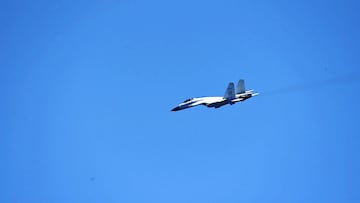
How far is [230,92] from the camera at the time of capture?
76.8 meters

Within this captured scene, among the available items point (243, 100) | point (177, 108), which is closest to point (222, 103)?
point (243, 100)

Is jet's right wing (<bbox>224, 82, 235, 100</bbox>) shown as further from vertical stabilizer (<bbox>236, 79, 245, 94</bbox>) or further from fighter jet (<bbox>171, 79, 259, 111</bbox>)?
vertical stabilizer (<bbox>236, 79, 245, 94</bbox>)

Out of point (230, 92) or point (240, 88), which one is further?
point (240, 88)

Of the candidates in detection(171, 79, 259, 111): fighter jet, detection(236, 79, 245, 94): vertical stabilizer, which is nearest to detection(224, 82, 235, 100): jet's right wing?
detection(171, 79, 259, 111): fighter jet

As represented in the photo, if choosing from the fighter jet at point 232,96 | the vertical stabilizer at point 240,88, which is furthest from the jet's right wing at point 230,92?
the vertical stabilizer at point 240,88

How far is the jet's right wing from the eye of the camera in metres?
76.2

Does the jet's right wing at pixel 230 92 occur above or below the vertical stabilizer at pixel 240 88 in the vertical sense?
below

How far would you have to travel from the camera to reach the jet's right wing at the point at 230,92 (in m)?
76.2

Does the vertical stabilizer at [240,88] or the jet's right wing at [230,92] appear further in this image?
the vertical stabilizer at [240,88]

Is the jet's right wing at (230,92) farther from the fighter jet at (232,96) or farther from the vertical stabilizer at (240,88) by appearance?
the vertical stabilizer at (240,88)

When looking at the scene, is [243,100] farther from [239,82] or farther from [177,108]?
[177,108]

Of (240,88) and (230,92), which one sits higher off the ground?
(240,88)

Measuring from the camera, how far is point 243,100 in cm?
7744

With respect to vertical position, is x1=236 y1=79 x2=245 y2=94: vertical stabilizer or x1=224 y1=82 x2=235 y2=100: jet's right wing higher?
x1=236 y1=79 x2=245 y2=94: vertical stabilizer
